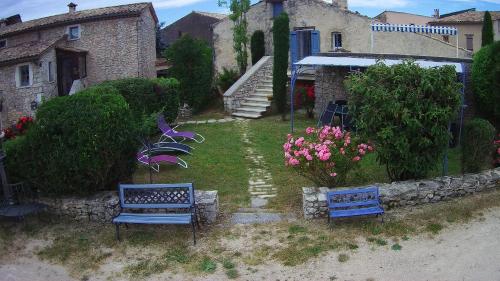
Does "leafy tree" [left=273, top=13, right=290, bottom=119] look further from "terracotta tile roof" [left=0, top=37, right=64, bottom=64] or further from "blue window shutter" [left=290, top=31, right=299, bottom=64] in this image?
"terracotta tile roof" [left=0, top=37, right=64, bottom=64]

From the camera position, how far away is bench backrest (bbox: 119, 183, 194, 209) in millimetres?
8469

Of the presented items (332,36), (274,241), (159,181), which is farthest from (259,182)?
(332,36)

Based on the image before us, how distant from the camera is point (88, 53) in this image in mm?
27422

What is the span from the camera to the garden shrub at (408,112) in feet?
29.7

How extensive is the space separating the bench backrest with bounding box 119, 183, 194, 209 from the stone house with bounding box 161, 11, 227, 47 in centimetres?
3033

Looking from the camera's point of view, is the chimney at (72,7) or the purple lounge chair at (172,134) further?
the chimney at (72,7)

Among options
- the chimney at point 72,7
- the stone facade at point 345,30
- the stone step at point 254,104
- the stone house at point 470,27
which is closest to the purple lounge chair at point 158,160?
the stone step at point 254,104

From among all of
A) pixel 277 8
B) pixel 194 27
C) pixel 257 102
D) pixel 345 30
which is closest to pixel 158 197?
pixel 257 102

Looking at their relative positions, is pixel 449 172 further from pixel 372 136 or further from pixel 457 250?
pixel 457 250

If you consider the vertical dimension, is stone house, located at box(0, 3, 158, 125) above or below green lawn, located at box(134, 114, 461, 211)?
above

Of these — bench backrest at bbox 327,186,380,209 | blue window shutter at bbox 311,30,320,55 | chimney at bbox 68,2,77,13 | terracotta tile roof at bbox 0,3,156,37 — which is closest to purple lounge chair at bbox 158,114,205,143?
bench backrest at bbox 327,186,380,209

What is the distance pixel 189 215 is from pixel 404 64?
4.80 m

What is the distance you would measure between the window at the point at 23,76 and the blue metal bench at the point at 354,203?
20993 mm

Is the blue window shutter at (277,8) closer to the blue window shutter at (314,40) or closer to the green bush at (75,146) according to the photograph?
the blue window shutter at (314,40)
